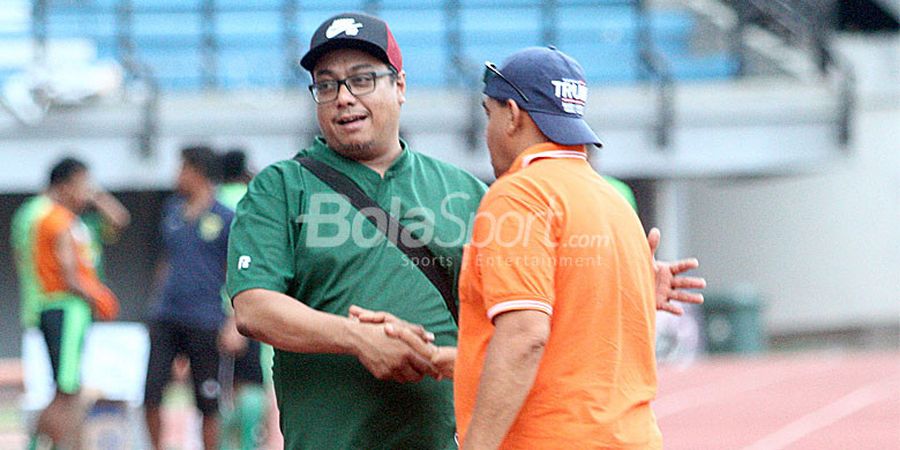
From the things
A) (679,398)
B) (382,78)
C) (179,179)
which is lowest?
(679,398)

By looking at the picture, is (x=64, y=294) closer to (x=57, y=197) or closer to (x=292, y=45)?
(x=57, y=197)

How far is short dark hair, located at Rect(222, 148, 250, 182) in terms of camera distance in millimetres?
8781

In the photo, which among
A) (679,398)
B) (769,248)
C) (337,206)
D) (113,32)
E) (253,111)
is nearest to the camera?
(337,206)

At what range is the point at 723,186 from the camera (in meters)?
25.5

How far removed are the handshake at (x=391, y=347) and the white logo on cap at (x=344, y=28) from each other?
74cm

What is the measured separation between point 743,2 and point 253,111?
7.58m

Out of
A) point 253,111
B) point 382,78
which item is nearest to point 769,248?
point 253,111

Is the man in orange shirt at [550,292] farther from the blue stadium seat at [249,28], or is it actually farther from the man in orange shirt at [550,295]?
the blue stadium seat at [249,28]

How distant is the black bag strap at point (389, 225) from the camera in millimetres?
4094

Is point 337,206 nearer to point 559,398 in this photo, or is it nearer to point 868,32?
point 559,398

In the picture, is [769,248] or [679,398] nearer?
[679,398]

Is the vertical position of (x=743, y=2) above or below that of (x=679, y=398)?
above

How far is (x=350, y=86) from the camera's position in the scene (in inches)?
163

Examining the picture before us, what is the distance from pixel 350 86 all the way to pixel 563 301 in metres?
0.99
